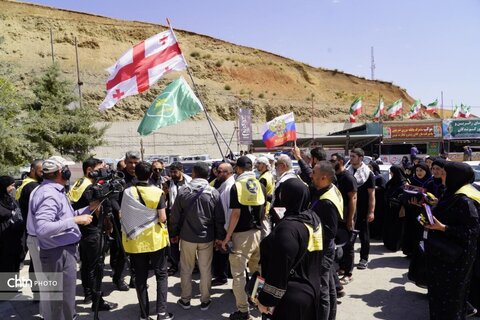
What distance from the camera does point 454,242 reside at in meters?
3.52

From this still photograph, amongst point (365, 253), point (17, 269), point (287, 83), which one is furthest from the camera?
point (287, 83)

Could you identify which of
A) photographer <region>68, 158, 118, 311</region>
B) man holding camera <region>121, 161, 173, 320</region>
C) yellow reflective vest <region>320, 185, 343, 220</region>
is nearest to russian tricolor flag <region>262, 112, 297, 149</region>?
photographer <region>68, 158, 118, 311</region>

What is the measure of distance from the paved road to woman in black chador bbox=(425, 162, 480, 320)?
731 millimetres

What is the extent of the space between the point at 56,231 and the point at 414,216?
549 cm

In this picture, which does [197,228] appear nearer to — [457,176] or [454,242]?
[454,242]

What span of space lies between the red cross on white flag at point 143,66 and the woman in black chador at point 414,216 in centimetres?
482

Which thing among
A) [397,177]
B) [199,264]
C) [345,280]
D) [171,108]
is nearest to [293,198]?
[199,264]

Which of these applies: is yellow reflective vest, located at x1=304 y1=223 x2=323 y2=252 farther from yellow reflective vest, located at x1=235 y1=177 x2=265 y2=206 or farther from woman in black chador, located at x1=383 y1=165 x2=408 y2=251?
woman in black chador, located at x1=383 y1=165 x2=408 y2=251

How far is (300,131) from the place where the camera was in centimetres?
4153

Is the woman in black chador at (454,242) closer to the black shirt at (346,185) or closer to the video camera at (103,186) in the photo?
the black shirt at (346,185)

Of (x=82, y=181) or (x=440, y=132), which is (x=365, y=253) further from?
(x=440, y=132)

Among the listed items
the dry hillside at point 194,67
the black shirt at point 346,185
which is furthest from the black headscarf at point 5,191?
the dry hillside at point 194,67

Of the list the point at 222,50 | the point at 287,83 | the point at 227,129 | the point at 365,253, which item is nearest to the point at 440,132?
the point at 227,129

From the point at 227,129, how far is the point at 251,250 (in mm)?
34334
